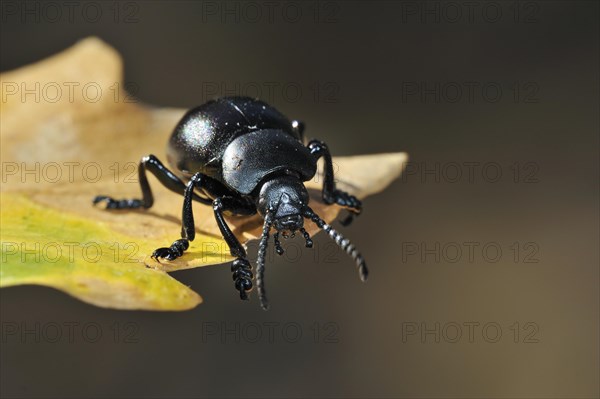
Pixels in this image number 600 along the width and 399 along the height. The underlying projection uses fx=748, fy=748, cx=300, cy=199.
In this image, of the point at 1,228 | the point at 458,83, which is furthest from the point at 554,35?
the point at 1,228

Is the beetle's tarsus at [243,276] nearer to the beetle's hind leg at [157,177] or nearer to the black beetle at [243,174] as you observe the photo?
the black beetle at [243,174]

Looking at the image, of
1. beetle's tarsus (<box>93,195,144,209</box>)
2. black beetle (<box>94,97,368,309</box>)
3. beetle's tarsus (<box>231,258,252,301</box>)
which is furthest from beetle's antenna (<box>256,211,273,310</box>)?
beetle's tarsus (<box>93,195,144,209</box>)

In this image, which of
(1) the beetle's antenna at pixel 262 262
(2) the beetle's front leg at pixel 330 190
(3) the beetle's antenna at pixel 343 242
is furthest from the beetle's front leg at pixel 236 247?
(2) the beetle's front leg at pixel 330 190

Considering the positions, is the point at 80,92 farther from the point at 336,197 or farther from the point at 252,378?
the point at 252,378

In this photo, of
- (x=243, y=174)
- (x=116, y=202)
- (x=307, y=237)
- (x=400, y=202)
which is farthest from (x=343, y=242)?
(x=400, y=202)

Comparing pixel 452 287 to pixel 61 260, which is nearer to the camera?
pixel 61 260

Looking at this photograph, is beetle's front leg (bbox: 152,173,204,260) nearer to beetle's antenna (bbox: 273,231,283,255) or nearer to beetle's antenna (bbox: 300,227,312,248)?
beetle's antenna (bbox: 273,231,283,255)
